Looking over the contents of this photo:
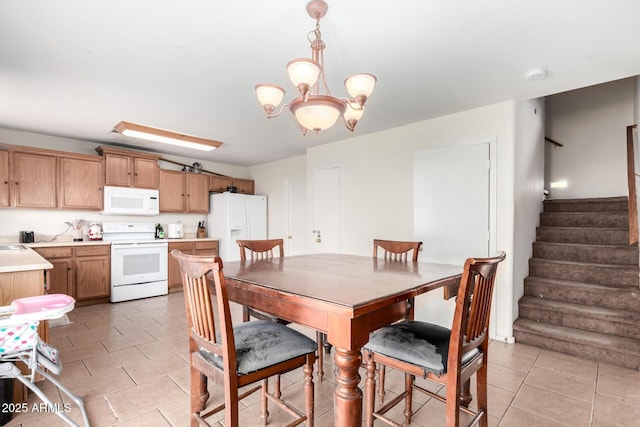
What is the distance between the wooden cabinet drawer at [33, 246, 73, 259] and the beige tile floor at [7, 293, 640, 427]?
1.20 m

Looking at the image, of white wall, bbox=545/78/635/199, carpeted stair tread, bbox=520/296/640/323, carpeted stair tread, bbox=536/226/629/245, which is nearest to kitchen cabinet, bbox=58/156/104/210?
carpeted stair tread, bbox=520/296/640/323

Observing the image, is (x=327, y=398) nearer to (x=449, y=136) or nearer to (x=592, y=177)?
(x=449, y=136)

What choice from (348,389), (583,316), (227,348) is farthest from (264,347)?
(583,316)

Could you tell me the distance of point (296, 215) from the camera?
5.69 metres

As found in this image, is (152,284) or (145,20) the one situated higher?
(145,20)

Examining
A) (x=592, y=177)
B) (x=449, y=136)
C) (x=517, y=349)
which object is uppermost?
(x=449, y=136)

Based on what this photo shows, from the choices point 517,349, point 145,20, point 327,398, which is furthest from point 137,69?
point 517,349

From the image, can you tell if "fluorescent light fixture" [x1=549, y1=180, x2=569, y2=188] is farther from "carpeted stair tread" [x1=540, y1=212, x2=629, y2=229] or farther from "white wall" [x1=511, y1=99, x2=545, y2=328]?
"white wall" [x1=511, y1=99, x2=545, y2=328]

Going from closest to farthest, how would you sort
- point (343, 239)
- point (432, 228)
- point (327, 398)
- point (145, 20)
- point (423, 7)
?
1. point (423, 7)
2. point (145, 20)
3. point (327, 398)
4. point (432, 228)
5. point (343, 239)

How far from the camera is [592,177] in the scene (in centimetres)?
456

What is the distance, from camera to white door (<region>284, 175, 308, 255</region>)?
219 inches

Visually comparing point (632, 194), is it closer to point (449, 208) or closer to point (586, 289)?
point (586, 289)

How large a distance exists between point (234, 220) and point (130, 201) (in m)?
1.64

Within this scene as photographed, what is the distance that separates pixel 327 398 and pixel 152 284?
372cm
